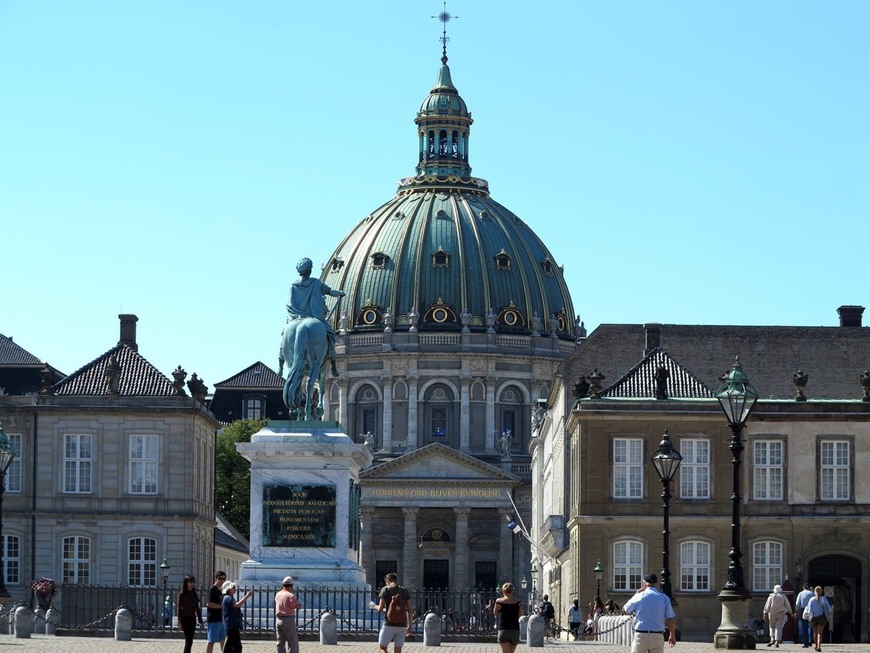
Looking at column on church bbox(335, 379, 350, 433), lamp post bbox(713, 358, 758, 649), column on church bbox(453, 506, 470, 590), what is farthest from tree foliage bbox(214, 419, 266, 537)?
lamp post bbox(713, 358, 758, 649)

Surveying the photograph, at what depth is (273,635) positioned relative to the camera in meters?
50.1

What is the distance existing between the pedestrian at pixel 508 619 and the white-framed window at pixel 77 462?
45769 mm

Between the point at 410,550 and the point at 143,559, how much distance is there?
235ft

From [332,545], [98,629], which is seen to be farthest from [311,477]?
[98,629]

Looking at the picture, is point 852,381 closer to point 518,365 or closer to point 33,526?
point 33,526

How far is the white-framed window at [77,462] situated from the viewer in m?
81.8

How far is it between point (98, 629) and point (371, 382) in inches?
4372

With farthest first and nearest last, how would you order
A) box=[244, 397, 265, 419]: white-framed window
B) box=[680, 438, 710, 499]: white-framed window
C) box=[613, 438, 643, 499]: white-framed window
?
box=[244, 397, 265, 419]: white-framed window → box=[613, 438, 643, 499]: white-framed window → box=[680, 438, 710, 499]: white-framed window

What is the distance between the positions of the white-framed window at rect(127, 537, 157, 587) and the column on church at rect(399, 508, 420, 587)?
2774 inches

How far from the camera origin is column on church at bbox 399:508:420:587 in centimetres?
15238

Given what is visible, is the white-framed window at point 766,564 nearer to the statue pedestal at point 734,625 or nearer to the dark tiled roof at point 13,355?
the statue pedestal at point 734,625

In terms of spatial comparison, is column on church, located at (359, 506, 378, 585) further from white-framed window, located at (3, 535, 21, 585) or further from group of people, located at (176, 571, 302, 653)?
group of people, located at (176, 571, 302, 653)

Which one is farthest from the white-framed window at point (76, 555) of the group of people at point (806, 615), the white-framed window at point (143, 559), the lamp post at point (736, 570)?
the lamp post at point (736, 570)

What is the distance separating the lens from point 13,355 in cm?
11262
